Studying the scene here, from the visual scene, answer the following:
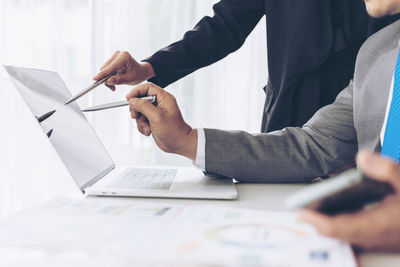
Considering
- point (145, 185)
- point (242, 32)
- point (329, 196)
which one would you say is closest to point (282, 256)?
point (329, 196)

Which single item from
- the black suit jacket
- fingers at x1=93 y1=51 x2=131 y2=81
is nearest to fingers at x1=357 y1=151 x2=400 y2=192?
fingers at x1=93 y1=51 x2=131 y2=81

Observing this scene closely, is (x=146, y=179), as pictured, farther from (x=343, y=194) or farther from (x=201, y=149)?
(x=343, y=194)

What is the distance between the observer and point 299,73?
1.23 metres

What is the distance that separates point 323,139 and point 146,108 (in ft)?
1.25

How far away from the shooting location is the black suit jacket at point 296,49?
3.91 ft

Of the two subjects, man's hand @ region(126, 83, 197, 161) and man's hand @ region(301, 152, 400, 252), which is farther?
man's hand @ region(126, 83, 197, 161)

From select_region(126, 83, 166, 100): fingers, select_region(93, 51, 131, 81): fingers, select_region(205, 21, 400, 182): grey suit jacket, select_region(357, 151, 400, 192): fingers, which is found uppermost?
select_region(93, 51, 131, 81): fingers

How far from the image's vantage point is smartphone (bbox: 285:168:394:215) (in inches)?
14.5

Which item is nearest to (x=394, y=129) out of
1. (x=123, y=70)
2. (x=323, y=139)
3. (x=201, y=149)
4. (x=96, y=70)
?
(x=323, y=139)

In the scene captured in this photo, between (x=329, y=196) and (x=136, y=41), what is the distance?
2.22m

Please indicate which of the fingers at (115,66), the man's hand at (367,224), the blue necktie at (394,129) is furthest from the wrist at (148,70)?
the man's hand at (367,224)

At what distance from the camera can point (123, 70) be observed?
3.67 feet

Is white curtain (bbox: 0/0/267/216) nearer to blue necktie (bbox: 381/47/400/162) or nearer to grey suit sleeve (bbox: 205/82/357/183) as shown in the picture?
grey suit sleeve (bbox: 205/82/357/183)

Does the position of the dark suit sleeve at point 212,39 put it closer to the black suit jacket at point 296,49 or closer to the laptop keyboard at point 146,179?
the black suit jacket at point 296,49
